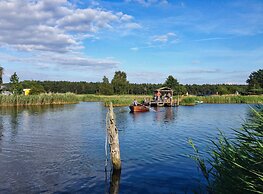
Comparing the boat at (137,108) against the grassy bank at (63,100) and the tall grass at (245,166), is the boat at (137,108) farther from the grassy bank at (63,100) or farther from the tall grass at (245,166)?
the tall grass at (245,166)

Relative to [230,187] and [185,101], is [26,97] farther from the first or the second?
[230,187]

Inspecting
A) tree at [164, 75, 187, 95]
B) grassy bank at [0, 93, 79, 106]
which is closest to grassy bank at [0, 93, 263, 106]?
grassy bank at [0, 93, 79, 106]

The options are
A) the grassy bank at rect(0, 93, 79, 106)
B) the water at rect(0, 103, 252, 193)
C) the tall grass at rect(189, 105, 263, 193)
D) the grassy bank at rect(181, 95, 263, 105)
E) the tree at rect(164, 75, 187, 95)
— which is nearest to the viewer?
the tall grass at rect(189, 105, 263, 193)

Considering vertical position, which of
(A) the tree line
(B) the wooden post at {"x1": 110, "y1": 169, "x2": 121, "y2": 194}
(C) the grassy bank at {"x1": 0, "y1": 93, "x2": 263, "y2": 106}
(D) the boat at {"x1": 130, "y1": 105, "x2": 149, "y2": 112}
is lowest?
(B) the wooden post at {"x1": 110, "y1": 169, "x2": 121, "y2": 194}

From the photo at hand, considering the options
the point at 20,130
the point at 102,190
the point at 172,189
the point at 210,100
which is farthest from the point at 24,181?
the point at 210,100

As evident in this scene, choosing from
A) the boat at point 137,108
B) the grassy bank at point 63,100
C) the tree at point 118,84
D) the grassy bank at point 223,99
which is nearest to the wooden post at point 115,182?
the boat at point 137,108

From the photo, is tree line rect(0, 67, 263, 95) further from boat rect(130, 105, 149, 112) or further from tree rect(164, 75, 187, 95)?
boat rect(130, 105, 149, 112)

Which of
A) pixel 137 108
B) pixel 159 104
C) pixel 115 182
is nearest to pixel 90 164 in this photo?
pixel 115 182

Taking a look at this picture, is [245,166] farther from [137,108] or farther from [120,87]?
[120,87]

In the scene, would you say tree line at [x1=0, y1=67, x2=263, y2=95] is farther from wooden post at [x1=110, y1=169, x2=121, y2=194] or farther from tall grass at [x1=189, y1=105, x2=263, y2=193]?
wooden post at [x1=110, y1=169, x2=121, y2=194]

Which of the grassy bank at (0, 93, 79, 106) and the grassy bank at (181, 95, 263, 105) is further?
the grassy bank at (181, 95, 263, 105)

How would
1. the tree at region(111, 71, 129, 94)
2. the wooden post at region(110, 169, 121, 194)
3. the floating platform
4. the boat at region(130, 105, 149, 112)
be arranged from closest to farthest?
the wooden post at region(110, 169, 121, 194), the boat at region(130, 105, 149, 112), the floating platform, the tree at region(111, 71, 129, 94)

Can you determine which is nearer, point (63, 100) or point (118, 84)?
point (63, 100)

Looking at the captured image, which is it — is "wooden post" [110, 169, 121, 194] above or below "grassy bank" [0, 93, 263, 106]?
below
